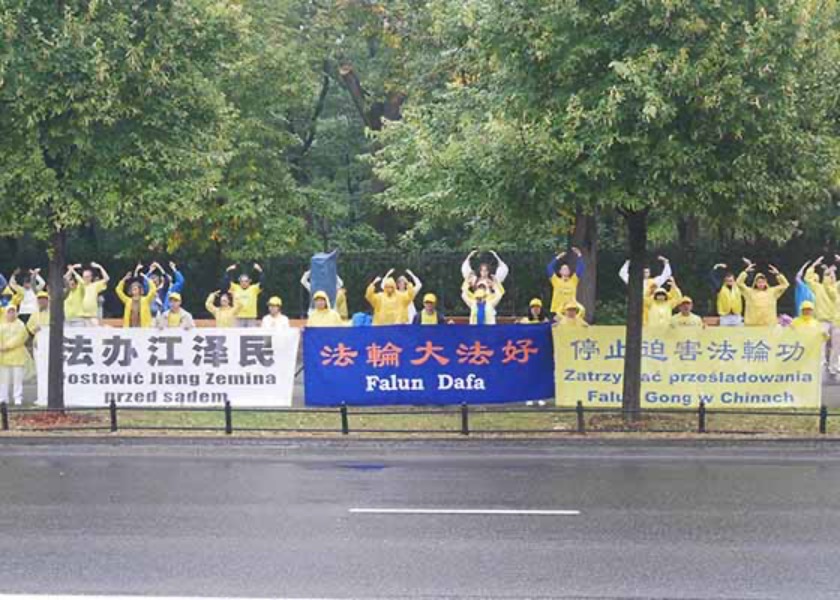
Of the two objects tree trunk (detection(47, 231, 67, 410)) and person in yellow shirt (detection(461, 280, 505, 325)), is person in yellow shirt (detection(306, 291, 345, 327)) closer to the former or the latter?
person in yellow shirt (detection(461, 280, 505, 325))

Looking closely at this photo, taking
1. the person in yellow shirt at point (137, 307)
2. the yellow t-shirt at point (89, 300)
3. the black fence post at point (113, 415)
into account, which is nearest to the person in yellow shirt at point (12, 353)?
the person in yellow shirt at point (137, 307)

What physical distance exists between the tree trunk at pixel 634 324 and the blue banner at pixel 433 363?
140 centimetres

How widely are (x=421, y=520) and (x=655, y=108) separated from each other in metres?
5.28

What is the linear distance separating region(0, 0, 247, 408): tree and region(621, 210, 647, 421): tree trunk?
6181mm

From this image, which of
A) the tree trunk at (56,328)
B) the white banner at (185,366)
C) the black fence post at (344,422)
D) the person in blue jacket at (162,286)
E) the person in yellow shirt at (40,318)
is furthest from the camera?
the person in blue jacket at (162,286)

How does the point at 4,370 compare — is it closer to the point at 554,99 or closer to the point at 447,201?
the point at 447,201

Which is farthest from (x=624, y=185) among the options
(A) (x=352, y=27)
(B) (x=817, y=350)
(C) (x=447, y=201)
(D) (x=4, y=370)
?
(A) (x=352, y=27)

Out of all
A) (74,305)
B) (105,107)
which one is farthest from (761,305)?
(74,305)

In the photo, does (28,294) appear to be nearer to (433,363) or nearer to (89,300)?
(89,300)

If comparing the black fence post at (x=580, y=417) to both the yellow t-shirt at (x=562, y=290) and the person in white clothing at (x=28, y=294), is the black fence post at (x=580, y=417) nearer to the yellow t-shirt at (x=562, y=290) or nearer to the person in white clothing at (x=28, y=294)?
the yellow t-shirt at (x=562, y=290)

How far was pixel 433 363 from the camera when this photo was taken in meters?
15.6

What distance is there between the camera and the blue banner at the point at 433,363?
51.1ft

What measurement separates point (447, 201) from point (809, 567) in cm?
780

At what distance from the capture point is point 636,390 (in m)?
14.6
